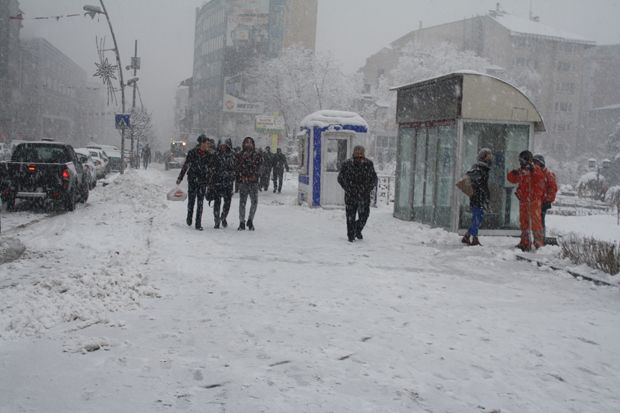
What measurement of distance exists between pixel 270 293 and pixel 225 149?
20.9ft

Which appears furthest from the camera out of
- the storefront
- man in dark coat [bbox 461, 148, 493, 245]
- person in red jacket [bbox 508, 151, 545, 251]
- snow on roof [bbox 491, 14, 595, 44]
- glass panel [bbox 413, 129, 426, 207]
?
snow on roof [bbox 491, 14, 595, 44]

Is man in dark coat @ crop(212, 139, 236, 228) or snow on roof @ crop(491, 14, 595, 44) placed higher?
snow on roof @ crop(491, 14, 595, 44)

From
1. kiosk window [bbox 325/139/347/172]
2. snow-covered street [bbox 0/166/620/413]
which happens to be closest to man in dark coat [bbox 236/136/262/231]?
snow-covered street [bbox 0/166/620/413]

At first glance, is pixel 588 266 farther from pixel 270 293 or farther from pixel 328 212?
pixel 328 212

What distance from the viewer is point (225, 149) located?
503 inches

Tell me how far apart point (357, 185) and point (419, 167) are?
4105mm

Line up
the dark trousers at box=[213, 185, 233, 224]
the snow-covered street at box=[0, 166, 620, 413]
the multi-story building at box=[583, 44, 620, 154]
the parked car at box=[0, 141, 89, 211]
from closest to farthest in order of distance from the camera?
the snow-covered street at box=[0, 166, 620, 413] → the dark trousers at box=[213, 185, 233, 224] → the parked car at box=[0, 141, 89, 211] → the multi-story building at box=[583, 44, 620, 154]

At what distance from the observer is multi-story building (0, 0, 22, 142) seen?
239ft

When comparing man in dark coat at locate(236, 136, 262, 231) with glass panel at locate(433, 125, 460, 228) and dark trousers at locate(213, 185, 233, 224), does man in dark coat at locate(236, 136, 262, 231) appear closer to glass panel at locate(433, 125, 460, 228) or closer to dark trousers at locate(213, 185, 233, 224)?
dark trousers at locate(213, 185, 233, 224)

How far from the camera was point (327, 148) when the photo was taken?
1875 centimetres

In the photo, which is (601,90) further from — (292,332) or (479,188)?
(292,332)

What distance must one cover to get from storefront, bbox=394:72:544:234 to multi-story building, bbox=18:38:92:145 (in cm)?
7520

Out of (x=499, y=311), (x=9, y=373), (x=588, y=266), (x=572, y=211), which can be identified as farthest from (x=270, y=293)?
(x=572, y=211)

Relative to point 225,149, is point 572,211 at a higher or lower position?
lower
